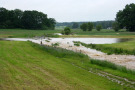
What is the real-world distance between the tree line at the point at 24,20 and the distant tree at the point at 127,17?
57853mm

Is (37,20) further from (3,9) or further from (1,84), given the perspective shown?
(1,84)

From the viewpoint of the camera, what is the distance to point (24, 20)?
456ft

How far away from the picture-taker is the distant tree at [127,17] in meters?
104

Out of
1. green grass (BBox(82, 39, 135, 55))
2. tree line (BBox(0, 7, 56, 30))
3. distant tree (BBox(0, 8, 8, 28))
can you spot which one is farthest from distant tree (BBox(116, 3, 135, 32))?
distant tree (BBox(0, 8, 8, 28))

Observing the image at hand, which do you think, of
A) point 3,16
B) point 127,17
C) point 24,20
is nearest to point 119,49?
point 127,17

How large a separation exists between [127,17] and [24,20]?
71.6m

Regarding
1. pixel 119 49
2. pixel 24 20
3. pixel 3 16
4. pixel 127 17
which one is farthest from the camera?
pixel 24 20

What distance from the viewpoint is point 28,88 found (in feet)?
31.9

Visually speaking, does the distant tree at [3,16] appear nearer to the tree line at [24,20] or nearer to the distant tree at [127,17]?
the tree line at [24,20]

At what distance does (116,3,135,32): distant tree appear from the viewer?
104 m

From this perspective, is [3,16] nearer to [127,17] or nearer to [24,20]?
[24,20]

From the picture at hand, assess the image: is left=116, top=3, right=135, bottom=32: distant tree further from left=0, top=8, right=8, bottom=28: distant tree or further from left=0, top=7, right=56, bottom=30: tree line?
left=0, top=8, right=8, bottom=28: distant tree

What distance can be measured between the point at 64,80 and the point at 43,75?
5.92ft

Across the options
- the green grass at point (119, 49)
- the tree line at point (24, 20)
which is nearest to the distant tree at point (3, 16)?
the tree line at point (24, 20)
